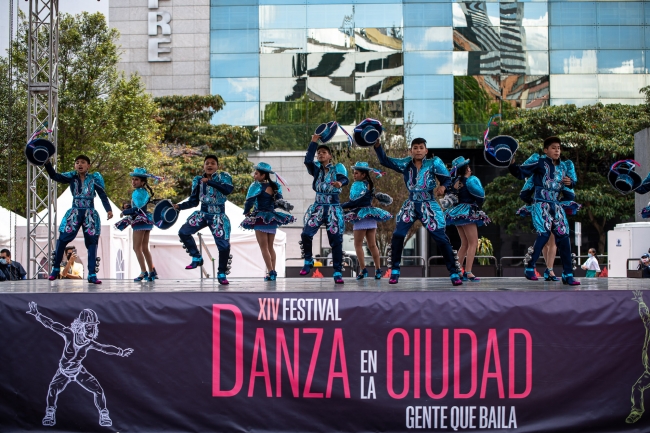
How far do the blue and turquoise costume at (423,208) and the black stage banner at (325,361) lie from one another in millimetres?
1480

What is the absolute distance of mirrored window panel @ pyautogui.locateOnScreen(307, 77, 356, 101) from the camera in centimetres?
3366

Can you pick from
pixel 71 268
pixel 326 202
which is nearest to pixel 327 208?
pixel 326 202

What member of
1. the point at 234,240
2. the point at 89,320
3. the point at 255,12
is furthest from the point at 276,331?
the point at 255,12

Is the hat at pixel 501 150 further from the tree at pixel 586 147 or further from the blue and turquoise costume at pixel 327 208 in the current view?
the tree at pixel 586 147

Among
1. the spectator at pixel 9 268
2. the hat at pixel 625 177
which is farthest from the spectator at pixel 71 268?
the hat at pixel 625 177

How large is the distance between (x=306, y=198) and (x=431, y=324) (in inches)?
1073

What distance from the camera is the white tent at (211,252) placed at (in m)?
18.9

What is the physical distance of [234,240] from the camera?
19.2m

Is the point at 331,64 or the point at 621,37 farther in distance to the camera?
the point at 331,64

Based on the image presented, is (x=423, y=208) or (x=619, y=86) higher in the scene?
(x=619, y=86)

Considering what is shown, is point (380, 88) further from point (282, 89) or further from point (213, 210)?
point (213, 210)

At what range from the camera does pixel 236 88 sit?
111 ft

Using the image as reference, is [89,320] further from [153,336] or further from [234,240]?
[234,240]

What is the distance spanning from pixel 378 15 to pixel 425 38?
2.40 m
